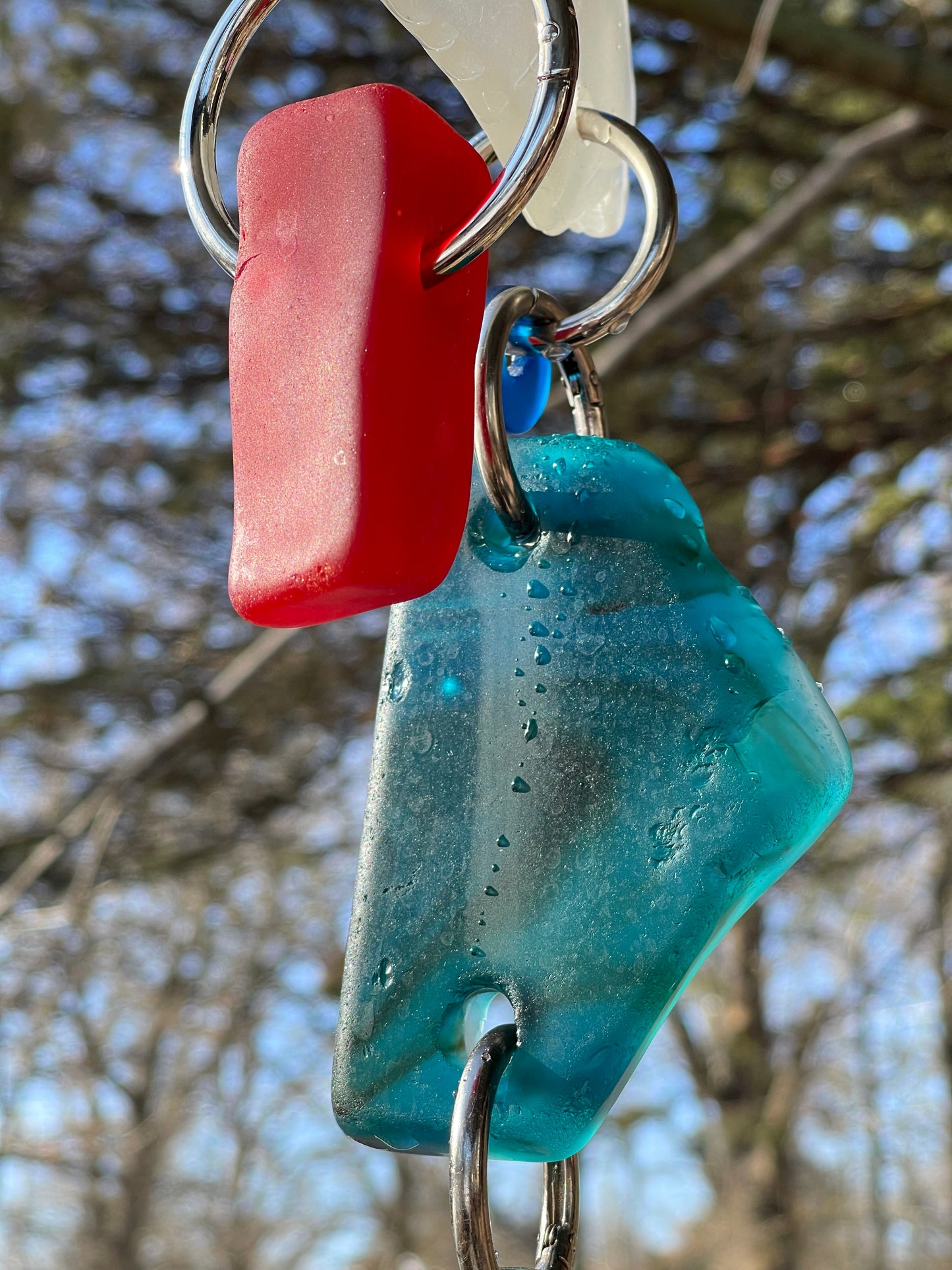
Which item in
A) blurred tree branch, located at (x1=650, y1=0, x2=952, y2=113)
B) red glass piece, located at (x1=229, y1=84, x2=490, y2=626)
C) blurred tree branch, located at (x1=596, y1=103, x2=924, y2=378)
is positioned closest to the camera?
red glass piece, located at (x1=229, y1=84, x2=490, y2=626)

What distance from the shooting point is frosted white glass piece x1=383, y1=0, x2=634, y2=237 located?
1.07 feet

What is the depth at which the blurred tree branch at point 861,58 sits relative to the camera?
128 centimetres

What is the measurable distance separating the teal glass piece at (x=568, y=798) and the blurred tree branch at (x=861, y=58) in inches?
44.2

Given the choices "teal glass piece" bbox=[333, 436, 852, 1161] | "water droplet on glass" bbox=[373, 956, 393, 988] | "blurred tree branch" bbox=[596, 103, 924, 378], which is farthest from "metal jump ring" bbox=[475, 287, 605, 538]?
"blurred tree branch" bbox=[596, 103, 924, 378]

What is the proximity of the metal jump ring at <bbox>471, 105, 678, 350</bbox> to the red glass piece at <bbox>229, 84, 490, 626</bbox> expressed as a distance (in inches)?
2.7

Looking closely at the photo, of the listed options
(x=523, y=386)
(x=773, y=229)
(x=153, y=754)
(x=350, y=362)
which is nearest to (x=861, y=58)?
(x=773, y=229)

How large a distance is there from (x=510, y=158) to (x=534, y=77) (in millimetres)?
65

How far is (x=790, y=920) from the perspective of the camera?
3818 mm

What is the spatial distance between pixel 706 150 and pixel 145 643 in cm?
132

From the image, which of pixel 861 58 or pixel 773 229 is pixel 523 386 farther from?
pixel 861 58

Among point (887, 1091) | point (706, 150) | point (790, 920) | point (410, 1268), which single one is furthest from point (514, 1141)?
point (410, 1268)

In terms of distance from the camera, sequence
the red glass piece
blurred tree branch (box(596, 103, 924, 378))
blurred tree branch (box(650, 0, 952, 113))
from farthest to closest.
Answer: blurred tree branch (box(650, 0, 952, 113)) → blurred tree branch (box(596, 103, 924, 378)) → the red glass piece

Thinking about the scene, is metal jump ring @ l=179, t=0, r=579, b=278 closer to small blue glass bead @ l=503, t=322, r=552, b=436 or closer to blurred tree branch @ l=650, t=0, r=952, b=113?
small blue glass bead @ l=503, t=322, r=552, b=436

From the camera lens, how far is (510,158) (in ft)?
0.94
